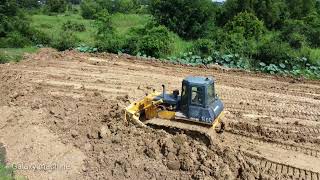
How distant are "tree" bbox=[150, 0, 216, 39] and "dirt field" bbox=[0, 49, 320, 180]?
867cm

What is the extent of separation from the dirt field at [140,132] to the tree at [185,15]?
28.5 ft

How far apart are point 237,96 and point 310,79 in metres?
4.60

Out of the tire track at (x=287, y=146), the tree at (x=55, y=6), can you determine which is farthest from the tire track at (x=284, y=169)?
the tree at (x=55, y=6)

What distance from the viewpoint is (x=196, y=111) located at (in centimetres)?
1254

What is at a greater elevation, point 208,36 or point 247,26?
point 247,26

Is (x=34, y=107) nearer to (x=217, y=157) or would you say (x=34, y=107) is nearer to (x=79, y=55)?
(x=217, y=157)

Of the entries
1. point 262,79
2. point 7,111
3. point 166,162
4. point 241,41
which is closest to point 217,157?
point 166,162

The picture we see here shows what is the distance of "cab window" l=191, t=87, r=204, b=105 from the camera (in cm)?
1238

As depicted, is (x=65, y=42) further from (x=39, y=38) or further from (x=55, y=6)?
(x=55, y=6)

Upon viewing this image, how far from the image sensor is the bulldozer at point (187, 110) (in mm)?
12445

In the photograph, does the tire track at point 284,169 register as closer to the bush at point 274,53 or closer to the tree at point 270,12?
the bush at point 274,53

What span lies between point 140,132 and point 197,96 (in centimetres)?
189

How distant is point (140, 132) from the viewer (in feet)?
42.2

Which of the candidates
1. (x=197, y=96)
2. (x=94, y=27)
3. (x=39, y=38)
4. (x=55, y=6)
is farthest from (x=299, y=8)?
(x=55, y=6)
